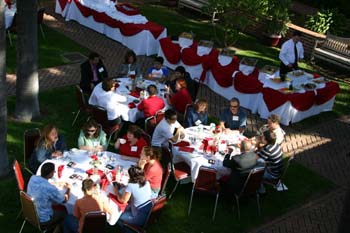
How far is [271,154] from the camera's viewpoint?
30.0ft

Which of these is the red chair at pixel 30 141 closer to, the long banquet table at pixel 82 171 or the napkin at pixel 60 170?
the long banquet table at pixel 82 171

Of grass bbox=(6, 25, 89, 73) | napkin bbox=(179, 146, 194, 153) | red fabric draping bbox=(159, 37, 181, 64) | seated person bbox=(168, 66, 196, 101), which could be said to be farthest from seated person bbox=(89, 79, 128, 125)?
red fabric draping bbox=(159, 37, 181, 64)

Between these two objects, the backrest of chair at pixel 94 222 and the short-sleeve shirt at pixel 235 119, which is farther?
the short-sleeve shirt at pixel 235 119

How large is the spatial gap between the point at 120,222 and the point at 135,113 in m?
3.48

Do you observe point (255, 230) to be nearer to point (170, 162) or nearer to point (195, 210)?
point (195, 210)

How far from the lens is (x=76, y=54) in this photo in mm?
15172

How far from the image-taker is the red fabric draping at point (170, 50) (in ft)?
48.7

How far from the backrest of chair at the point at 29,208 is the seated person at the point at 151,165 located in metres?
1.82

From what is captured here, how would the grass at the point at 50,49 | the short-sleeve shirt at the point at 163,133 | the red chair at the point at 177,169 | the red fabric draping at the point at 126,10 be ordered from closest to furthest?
the red chair at the point at 177,169 → the short-sleeve shirt at the point at 163,133 → the grass at the point at 50,49 → the red fabric draping at the point at 126,10

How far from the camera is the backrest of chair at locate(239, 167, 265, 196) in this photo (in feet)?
27.7

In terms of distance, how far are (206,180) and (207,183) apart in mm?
77

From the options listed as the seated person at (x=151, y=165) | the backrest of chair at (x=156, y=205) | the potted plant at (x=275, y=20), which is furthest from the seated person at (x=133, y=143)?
the potted plant at (x=275, y=20)

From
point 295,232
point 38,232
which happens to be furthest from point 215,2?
point 38,232

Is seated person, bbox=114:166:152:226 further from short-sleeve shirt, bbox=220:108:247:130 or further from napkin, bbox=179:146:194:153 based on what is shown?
short-sleeve shirt, bbox=220:108:247:130
